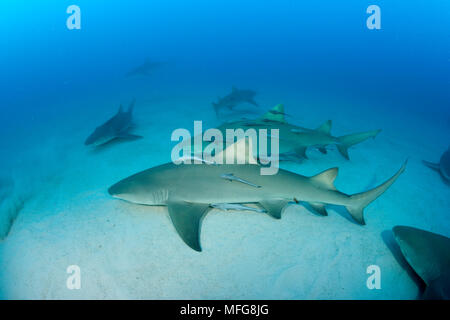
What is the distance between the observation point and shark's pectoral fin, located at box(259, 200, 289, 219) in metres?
2.90

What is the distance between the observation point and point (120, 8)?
95.6 m

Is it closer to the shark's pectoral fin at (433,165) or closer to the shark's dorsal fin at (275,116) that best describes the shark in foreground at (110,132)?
the shark's dorsal fin at (275,116)

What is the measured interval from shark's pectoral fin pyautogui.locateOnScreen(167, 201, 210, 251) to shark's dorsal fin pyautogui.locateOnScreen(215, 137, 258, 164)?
0.67m

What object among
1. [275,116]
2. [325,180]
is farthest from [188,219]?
[275,116]

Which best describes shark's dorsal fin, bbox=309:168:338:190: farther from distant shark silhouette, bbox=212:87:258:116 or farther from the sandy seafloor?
distant shark silhouette, bbox=212:87:258:116

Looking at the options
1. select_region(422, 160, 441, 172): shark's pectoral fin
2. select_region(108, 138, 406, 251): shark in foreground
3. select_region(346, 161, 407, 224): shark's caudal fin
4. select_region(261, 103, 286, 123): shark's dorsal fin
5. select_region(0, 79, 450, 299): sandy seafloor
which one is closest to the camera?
select_region(0, 79, 450, 299): sandy seafloor

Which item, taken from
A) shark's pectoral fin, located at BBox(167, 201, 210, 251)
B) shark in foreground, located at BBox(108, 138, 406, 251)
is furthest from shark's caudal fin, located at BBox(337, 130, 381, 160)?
shark's pectoral fin, located at BBox(167, 201, 210, 251)

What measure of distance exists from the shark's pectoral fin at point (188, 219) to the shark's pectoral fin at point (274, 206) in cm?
74

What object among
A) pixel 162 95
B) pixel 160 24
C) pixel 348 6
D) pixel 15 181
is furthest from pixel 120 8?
pixel 15 181

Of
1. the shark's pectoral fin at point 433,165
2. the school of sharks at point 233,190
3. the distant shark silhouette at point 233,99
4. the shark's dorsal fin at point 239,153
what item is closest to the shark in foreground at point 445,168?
the shark's pectoral fin at point 433,165

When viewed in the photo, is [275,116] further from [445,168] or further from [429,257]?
[445,168]

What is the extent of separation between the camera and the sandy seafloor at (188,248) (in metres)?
2.29

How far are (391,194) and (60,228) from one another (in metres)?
4.90

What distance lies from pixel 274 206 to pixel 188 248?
1146 millimetres
